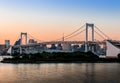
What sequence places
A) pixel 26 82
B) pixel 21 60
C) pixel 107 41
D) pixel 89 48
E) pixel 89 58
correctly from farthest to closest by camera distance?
pixel 89 48 → pixel 107 41 → pixel 89 58 → pixel 21 60 → pixel 26 82

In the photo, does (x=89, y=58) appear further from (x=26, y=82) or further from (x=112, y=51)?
(x=26, y=82)

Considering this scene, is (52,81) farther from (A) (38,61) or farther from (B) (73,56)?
(B) (73,56)

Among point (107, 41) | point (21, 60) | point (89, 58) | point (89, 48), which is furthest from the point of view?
point (89, 48)

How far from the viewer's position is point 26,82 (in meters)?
20.1

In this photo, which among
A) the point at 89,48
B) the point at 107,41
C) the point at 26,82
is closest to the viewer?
the point at 26,82

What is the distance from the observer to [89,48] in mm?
72875

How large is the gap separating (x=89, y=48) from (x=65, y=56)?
49.8 feet

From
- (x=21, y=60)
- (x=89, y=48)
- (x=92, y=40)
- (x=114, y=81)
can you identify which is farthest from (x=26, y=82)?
(x=89, y=48)

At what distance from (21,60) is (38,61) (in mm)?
2599

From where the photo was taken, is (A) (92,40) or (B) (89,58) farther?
(A) (92,40)

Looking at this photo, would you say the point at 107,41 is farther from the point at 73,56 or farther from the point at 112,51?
the point at 73,56

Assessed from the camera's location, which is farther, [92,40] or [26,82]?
[92,40]

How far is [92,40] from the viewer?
2554 inches

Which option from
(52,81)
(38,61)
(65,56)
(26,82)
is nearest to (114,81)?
(52,81)
